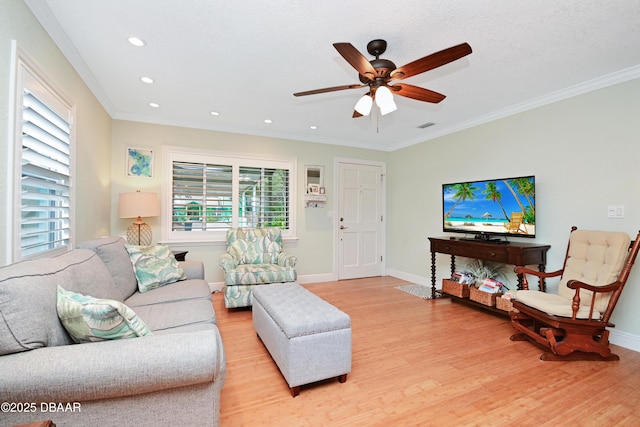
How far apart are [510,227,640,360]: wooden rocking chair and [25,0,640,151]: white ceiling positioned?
1539 mm

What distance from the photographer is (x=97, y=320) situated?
108 centimetres

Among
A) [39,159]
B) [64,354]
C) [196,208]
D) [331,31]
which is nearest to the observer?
[64,354]

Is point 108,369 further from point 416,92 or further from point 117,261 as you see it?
point 416,92

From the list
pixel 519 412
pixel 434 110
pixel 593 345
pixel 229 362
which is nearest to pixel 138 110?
pixel 229 362

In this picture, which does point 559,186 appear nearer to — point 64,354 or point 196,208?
point 64,354

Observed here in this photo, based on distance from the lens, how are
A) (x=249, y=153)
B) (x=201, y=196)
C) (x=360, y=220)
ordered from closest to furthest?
(x=201, y=196) < (x=249, y=153) < (x=360, y=220)

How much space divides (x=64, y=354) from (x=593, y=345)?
338 centimetres

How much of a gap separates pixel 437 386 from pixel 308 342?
943 millimetres

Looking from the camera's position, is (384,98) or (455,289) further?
(455,289)

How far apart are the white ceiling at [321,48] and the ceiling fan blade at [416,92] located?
327 millimetres

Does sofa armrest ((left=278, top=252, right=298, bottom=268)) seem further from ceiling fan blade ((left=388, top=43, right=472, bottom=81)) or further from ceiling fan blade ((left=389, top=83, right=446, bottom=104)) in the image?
ceiling fan blade ((left=388, top=43, right=472, bottom=81))

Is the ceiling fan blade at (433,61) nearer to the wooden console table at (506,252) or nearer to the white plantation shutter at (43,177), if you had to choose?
the wooden console table at (506,252)

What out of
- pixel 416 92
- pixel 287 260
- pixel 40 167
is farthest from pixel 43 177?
pixel 416 92

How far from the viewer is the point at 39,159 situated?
1842 millimetres
